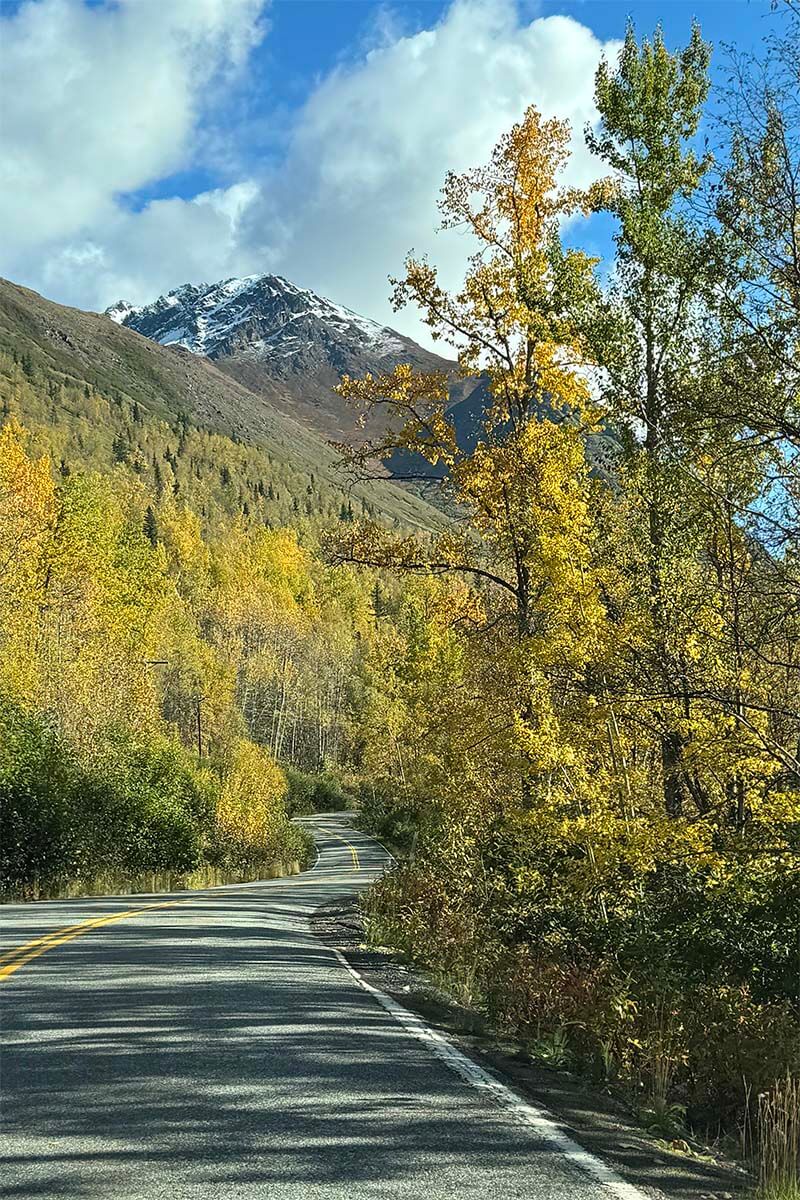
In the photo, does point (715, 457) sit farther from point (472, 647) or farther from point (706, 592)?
point (472, 647)

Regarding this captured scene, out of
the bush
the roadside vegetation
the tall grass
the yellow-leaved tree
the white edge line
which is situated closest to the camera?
the white edge line

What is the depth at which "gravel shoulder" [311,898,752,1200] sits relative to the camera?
4059 mm

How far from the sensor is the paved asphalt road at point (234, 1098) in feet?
12.3

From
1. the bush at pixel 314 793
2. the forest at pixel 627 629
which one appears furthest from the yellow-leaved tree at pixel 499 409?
the bush at pixel 314 793

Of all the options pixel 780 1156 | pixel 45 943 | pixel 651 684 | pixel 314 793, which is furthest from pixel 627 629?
pixel 314 793

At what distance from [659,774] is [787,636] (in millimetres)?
3107

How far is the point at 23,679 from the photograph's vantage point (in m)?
32.1

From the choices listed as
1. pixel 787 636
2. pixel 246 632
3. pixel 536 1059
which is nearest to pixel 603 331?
pixel 787 636

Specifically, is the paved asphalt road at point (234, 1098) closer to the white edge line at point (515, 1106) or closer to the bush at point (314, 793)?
the white edge line at point (515, 1106)

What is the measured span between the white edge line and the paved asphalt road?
0.18 ft

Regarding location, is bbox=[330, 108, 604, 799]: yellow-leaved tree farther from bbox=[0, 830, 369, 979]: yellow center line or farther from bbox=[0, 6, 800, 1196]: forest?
bbox=[0, 830, 369, 979]: yellow center line

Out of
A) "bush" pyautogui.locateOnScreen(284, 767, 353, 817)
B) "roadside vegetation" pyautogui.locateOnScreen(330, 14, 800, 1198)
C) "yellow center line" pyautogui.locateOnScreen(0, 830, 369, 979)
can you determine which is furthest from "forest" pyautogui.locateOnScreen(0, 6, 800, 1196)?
"bush" pyautogui.locateOnScreen(284, 767, 353, 817)

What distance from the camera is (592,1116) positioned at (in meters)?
4.96

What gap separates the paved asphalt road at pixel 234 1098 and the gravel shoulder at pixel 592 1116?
32 centimetres
